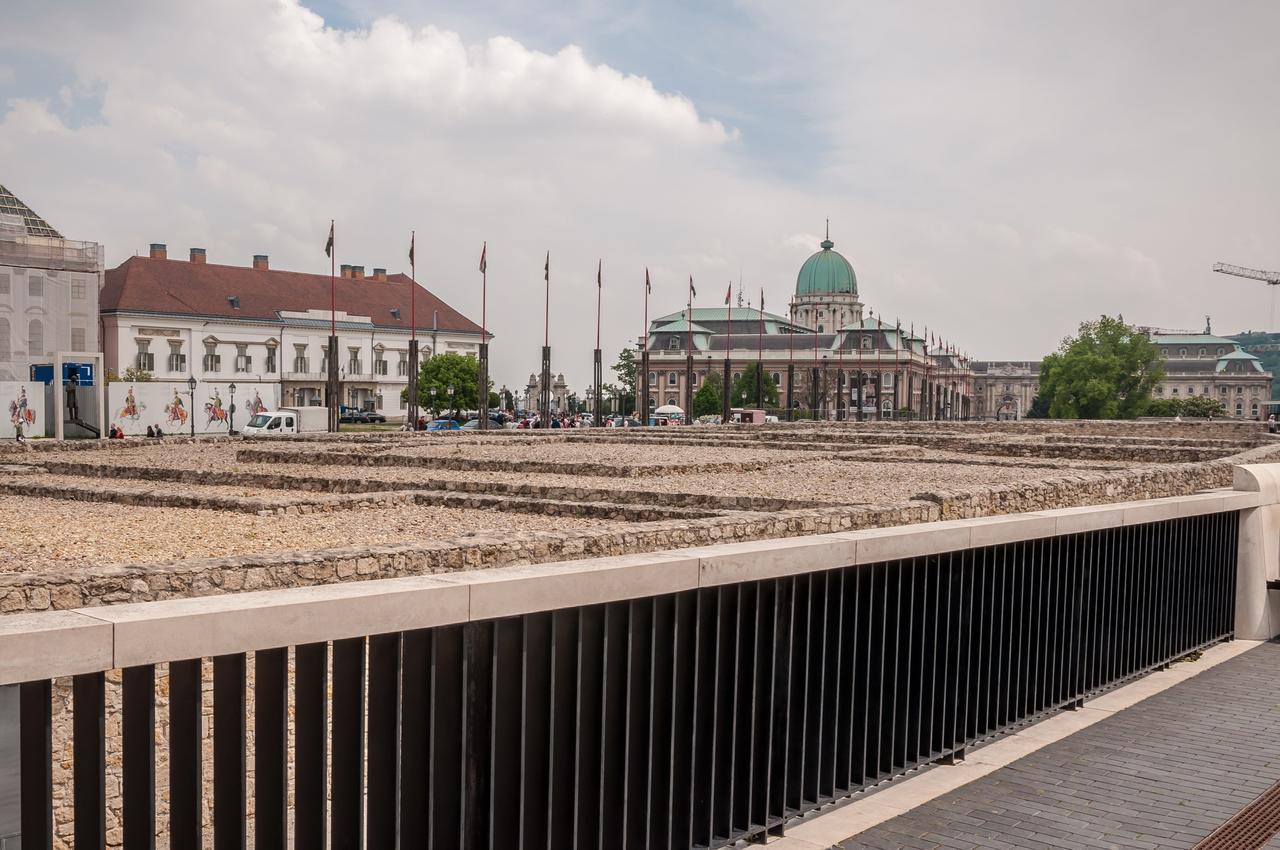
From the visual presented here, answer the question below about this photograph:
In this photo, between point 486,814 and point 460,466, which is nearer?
point 486,814

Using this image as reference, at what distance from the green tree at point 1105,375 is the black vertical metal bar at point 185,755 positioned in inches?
4992

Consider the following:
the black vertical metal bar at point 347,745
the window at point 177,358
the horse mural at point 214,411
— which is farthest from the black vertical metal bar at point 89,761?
the window at point 177,358

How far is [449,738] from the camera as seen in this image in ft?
18.6

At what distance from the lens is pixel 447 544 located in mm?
8695

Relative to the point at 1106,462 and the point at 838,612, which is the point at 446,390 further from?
the point at 838,612

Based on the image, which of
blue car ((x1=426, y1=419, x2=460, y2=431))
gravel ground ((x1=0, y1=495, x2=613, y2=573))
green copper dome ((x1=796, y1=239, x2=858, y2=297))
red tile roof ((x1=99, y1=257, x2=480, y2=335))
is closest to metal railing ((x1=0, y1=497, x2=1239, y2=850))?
gravel ground ((x1=0, y1=495, x2=613, y2=573))

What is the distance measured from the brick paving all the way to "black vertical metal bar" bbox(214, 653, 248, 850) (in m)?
3.86

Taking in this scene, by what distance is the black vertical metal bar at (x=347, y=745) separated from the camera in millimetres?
5316

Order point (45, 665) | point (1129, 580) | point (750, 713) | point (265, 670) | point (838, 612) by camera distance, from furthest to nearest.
Result: point (1129, 580) < point (838, 612) < point (750, 713) < point (265, 670) < point (45, 665)

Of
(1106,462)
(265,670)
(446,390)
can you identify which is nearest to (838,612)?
(265,670)

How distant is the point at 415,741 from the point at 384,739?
15cm

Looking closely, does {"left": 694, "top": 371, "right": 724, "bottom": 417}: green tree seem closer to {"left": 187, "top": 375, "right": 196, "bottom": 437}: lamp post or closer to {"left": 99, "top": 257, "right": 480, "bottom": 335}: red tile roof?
{"left": 99, "top": 257, "right": 480, "bottom": 335}: red tile roof

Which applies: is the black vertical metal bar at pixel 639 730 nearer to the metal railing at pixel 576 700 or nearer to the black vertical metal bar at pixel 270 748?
the metal railing at pixel 576 700

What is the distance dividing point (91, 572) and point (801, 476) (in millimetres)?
16462
